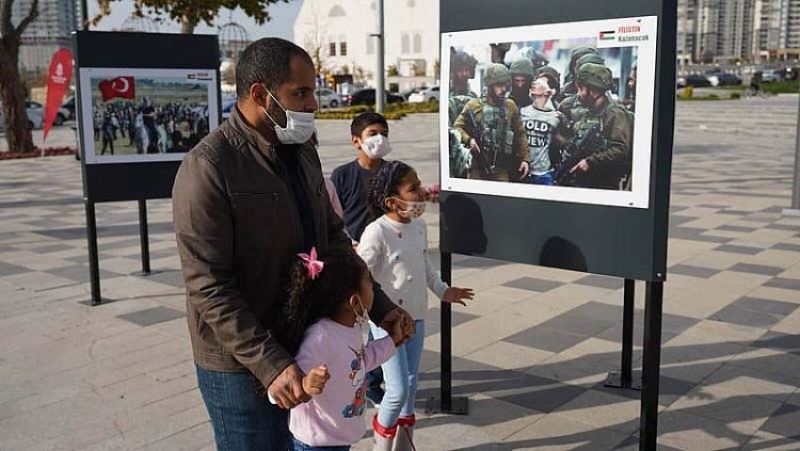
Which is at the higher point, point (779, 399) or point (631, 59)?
point (631, 59)

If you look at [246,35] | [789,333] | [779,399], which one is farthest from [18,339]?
[246,35]

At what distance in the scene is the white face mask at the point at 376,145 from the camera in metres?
4.38

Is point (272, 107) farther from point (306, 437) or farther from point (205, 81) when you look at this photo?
point (205, 81)

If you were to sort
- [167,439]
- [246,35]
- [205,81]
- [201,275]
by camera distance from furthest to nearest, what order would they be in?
[246,35] < [205,81] < [167,439] < [201,275]

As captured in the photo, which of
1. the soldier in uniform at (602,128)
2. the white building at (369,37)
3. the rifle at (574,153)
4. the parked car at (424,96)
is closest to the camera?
the soldier in uniform at (602,128)

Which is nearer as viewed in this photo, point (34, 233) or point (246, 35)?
point (34, 233)

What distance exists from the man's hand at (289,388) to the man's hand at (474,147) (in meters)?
2.19

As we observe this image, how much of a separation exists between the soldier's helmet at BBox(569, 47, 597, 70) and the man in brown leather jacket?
1630mm

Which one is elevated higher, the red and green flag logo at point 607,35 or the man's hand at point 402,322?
the red and green flag logo at point 607,35

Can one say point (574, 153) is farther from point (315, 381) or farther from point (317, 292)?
point (315, 381)

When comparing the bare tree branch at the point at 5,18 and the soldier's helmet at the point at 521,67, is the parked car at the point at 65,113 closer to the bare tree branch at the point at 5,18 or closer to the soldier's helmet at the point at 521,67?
the bare tree branch at the point at 5,18

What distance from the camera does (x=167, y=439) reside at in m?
4.02

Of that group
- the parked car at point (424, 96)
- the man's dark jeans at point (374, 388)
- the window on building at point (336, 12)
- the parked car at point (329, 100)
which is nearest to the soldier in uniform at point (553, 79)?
the man's dark jeans at point (374, 388)

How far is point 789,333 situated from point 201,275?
16.2 ft
